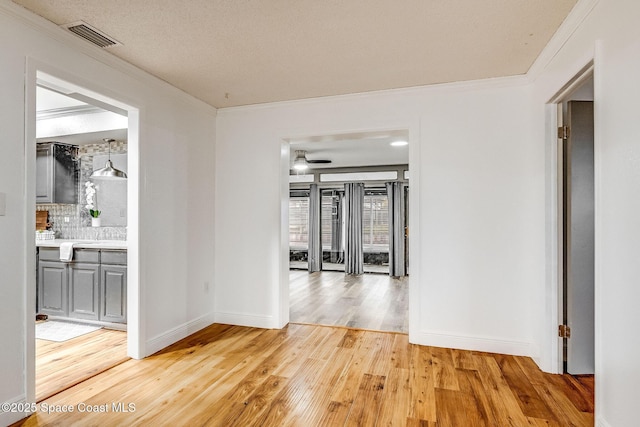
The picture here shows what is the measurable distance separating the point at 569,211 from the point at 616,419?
4.90 feet

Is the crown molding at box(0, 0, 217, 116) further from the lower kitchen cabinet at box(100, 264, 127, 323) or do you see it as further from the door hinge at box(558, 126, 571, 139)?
the door hinge at box(558, 126, 571, 139)

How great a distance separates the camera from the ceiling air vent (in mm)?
2285

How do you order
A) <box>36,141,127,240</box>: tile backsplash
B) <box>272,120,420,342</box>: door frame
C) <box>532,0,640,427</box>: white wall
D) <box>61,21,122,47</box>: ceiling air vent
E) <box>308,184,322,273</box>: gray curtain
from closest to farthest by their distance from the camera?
<box>532,0,640,427</box>: white wall, <box>61,21,122,47</box>: ceiling air vent, <box>272,120,420,342</box>: door frame, <box>36,141,127,240</box>: tile backsplash, <box>308,184,322,273</box>: gray curtain

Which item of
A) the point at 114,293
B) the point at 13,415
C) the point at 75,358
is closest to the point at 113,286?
the point at 114,293

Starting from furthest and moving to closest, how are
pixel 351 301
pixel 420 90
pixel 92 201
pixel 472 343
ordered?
pixel 351 301
pixel 92 201
pixel 420 90
pixel 472 343

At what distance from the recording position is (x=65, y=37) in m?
2.38

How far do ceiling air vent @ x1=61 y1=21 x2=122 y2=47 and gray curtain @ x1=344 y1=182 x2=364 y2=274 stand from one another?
6.13m

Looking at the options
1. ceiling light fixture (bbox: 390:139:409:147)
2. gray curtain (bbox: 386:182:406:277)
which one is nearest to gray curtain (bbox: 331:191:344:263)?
gray curtain (bbox: 386:182:406:277)

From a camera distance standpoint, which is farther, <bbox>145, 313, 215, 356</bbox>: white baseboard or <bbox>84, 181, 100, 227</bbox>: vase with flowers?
<bbox>84, 181, 100, 227</bbox>: vase with flowers

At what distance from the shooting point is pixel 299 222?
8.87m

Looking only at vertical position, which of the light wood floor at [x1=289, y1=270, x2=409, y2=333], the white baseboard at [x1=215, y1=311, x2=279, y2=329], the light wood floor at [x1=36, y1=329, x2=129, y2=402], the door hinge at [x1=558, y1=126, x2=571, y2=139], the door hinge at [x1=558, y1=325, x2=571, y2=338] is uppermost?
the door hinge at [x1=558, y1=126, x2=571, y2=139]

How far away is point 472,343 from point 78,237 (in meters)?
5.26

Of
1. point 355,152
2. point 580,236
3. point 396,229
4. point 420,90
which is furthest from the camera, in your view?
point 396,229

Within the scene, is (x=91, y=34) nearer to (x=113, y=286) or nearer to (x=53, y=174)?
(x=113, y=286)
